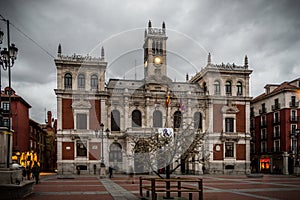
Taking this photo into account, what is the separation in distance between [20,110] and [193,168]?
89.2 ft

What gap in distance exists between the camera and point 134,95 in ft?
159

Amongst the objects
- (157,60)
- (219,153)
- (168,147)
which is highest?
(157,60)

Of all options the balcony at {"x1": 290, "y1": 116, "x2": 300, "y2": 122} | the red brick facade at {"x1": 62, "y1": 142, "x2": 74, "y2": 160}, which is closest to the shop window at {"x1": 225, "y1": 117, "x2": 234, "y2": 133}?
the balcony at {"x1": 290, "y1": 116, "x2": 300, "y2": 122}

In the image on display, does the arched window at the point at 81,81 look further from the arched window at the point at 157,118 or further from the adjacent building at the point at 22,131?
the arched window at the point at 157,118

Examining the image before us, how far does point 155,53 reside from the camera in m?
54.9

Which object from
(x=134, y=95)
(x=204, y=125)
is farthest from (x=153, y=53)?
(x=204, y=125)

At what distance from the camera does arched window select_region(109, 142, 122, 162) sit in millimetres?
46812

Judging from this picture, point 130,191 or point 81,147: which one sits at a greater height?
point 81,147

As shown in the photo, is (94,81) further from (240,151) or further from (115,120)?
(240,151)

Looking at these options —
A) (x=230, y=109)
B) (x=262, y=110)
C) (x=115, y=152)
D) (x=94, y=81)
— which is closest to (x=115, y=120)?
→ (x=115, y=152)

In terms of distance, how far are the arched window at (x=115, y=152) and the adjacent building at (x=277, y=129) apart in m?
24.4

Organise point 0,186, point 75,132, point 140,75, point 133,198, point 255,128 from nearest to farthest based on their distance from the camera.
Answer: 1. point 0,186
2. point 133,198
3. point 75,132
4. point 140,75
5. point 255,128

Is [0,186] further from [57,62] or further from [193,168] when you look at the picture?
[193,168]

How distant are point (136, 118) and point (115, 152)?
→ 5.70 m
